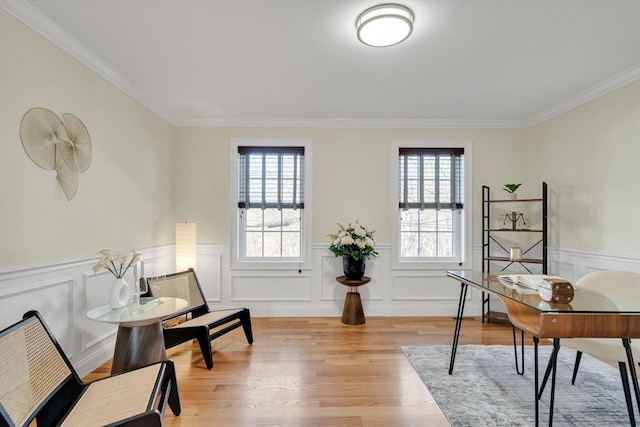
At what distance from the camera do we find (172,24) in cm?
205

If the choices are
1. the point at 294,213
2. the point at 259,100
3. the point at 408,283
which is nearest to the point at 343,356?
the point at 408,283

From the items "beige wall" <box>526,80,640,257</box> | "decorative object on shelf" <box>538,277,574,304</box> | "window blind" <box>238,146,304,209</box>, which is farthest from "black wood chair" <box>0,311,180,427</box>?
"beige wall" <box>526,80,640,257</box>

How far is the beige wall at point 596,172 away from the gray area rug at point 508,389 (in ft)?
3.97

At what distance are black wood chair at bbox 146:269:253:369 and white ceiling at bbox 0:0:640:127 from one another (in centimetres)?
193

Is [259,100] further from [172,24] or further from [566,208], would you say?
[566,208]

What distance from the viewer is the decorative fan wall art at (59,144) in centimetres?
199

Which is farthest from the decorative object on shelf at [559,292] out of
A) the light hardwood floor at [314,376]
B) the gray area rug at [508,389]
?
the light hardwood floor at [314,376]

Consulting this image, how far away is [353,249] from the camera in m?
3.57

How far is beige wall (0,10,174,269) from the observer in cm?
186

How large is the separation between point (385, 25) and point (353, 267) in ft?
8.08

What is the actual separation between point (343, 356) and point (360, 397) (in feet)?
2.10

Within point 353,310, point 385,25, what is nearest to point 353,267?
point 353,310

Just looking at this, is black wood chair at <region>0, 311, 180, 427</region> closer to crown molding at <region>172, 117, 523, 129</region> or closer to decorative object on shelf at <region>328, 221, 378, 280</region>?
decorative object on shelf at <region>328, 221, 378, 280</region>

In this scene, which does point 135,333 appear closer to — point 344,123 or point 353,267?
point 353,267
